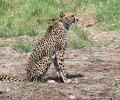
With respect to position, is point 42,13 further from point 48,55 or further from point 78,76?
point 48,55

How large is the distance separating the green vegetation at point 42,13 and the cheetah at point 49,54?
10.8 feet

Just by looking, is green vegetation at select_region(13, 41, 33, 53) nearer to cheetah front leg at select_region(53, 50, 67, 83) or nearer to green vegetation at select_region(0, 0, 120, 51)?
green vegetation at select_region(0, 0, 120, 51)

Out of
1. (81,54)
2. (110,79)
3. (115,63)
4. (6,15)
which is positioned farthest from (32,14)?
(110,79)

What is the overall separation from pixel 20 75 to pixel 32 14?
5.28 m

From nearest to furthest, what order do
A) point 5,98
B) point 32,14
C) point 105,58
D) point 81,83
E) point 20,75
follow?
1. point 5,98
2. point 81,83
3. point 20,75
4. point 105,58
5. point 32,14

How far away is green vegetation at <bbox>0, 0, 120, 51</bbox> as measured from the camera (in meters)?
12.6

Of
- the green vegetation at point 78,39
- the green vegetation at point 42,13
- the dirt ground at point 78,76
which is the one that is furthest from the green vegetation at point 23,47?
the green vegetation at point 42,13

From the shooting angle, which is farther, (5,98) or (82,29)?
(82,29)

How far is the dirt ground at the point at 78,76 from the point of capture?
7293mm

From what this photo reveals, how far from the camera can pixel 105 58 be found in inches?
379

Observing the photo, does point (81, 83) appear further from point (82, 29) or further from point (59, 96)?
point (82, 29)

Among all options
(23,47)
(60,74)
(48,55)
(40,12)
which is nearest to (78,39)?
(23,47)

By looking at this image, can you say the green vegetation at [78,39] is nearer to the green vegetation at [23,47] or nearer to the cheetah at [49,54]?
the green vegetation at [23,47]

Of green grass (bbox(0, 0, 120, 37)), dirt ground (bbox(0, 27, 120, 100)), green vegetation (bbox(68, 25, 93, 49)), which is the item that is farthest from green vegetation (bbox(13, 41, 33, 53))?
green grass (bbox(0, 0, 120, 37))
